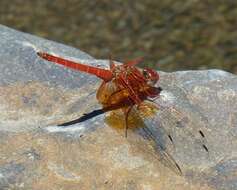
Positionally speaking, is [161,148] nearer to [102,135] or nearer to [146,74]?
[102,135]

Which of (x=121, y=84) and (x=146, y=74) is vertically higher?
(x=146, y=74)

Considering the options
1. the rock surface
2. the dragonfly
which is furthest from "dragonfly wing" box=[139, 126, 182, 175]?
the dragonfly

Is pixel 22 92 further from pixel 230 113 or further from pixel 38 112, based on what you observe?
pixel 230 113

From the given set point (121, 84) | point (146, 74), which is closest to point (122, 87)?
point (121, 84)

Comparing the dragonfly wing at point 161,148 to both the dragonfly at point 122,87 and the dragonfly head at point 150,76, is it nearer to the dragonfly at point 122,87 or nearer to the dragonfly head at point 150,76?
the dragonfly at point 122,87

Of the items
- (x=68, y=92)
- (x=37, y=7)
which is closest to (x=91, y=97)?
(x=68, y=92)

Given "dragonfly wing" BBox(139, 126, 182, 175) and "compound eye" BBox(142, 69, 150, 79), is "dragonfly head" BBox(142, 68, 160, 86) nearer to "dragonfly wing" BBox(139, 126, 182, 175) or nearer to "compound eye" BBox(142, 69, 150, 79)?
"compound eye" BBox(142, 69, 150, 79)

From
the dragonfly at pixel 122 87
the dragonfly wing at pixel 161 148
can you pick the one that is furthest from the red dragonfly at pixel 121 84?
the dragonfly wing at pixel 161 148

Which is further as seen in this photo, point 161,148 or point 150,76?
point 150,76
